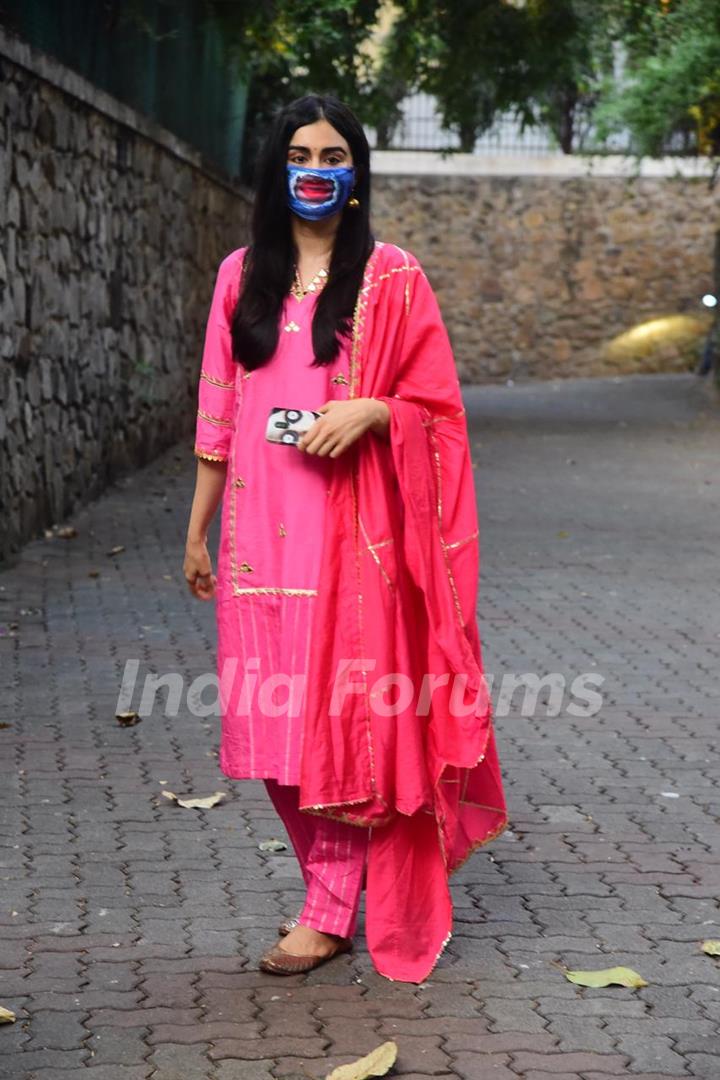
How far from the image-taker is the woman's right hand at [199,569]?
4168 millimetres

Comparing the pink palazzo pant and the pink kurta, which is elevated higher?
the pink kurta

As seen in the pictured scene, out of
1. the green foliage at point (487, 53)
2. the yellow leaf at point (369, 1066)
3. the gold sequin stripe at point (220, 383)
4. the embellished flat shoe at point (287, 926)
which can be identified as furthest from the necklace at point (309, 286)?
the green foliage at point (487, 53)

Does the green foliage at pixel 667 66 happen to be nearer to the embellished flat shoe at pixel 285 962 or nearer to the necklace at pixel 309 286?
the necklace at pixel 309 286

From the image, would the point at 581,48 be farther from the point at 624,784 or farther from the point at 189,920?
the point at 189,920

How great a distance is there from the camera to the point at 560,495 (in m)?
13.8

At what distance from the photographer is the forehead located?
393 cm

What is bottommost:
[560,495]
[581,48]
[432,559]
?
[560,495]

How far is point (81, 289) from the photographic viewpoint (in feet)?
39.7

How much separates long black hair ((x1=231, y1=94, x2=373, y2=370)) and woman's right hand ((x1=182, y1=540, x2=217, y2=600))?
0.47 metres

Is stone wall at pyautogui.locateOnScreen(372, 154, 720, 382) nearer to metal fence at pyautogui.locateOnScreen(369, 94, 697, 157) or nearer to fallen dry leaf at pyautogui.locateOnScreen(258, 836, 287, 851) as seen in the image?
metal fence at pyautogui.locateOnScreen(369, 94, 697, 157)

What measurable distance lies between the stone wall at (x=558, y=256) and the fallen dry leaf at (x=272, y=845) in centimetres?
2315

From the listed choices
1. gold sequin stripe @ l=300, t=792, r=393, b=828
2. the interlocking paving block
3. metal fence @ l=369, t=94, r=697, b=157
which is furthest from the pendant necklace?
metal fence @ l=369, t=94, r=697, b=157

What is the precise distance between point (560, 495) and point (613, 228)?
48.6ft

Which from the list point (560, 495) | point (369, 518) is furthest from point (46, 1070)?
point (560, 495)
